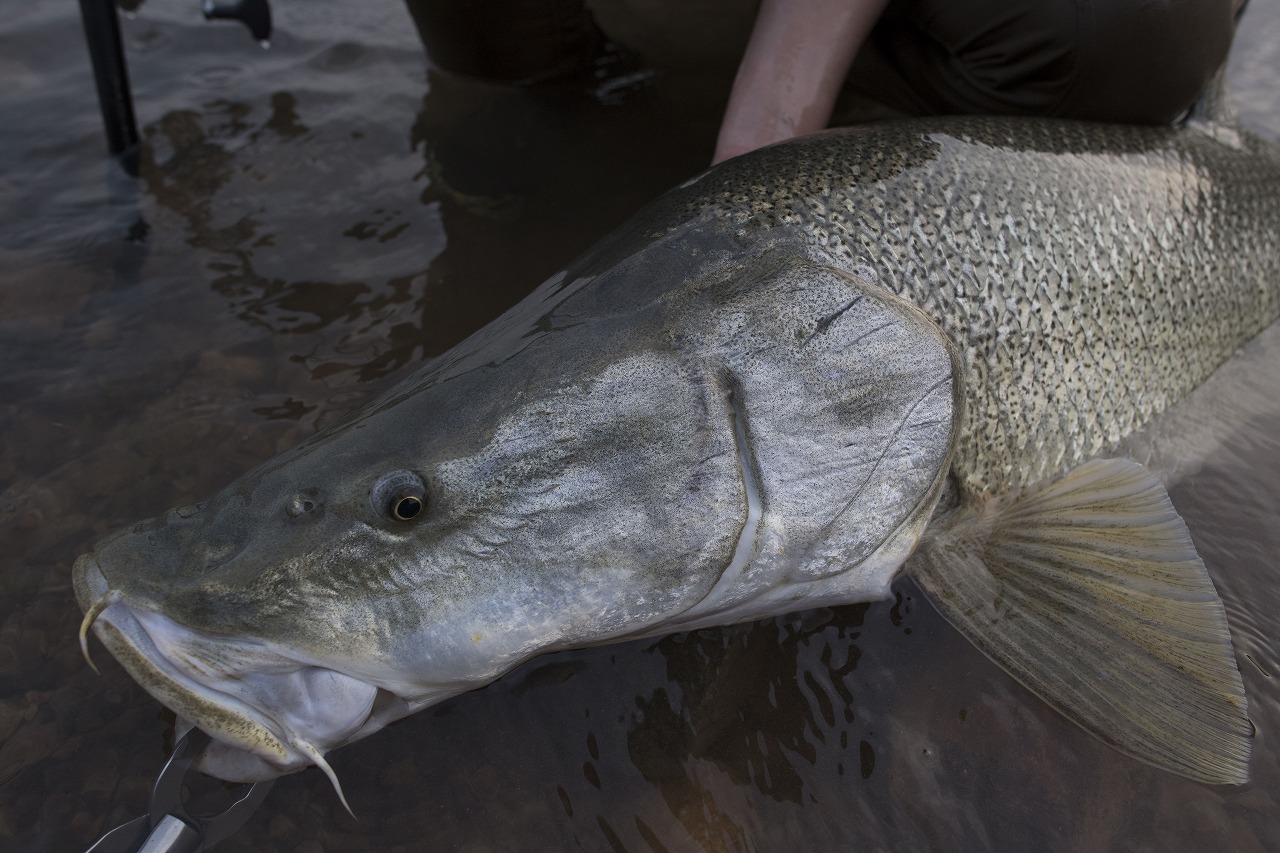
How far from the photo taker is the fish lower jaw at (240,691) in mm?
1467

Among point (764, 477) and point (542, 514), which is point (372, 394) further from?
point (764, 477)

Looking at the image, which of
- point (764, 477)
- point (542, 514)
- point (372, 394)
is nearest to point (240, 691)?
point (542, 514)

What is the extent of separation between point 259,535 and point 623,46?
133 inches

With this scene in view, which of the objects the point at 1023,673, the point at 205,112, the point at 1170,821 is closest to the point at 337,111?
the point at 205,112

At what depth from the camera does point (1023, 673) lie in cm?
189

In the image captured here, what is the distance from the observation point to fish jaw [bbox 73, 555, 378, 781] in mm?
1468

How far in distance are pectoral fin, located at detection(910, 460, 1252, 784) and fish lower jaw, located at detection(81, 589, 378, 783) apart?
1.23 metres

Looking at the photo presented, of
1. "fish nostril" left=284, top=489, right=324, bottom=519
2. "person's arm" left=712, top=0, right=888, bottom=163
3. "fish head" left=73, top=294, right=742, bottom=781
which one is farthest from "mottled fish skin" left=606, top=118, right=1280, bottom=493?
"fish nostril" left=284, top=489, right=324, bottom=519

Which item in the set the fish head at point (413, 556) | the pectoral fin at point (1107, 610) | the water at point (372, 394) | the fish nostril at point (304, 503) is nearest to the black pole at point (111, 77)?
the water at point (372, 394)

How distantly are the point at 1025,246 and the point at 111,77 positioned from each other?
2.93 m

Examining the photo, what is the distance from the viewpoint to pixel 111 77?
3121 millimetres

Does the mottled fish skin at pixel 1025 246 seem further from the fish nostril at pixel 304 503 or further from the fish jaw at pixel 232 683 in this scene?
the fish jaw at pixel 232 683

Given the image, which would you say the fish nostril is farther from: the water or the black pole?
the black pole

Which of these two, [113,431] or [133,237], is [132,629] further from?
[133,237]
